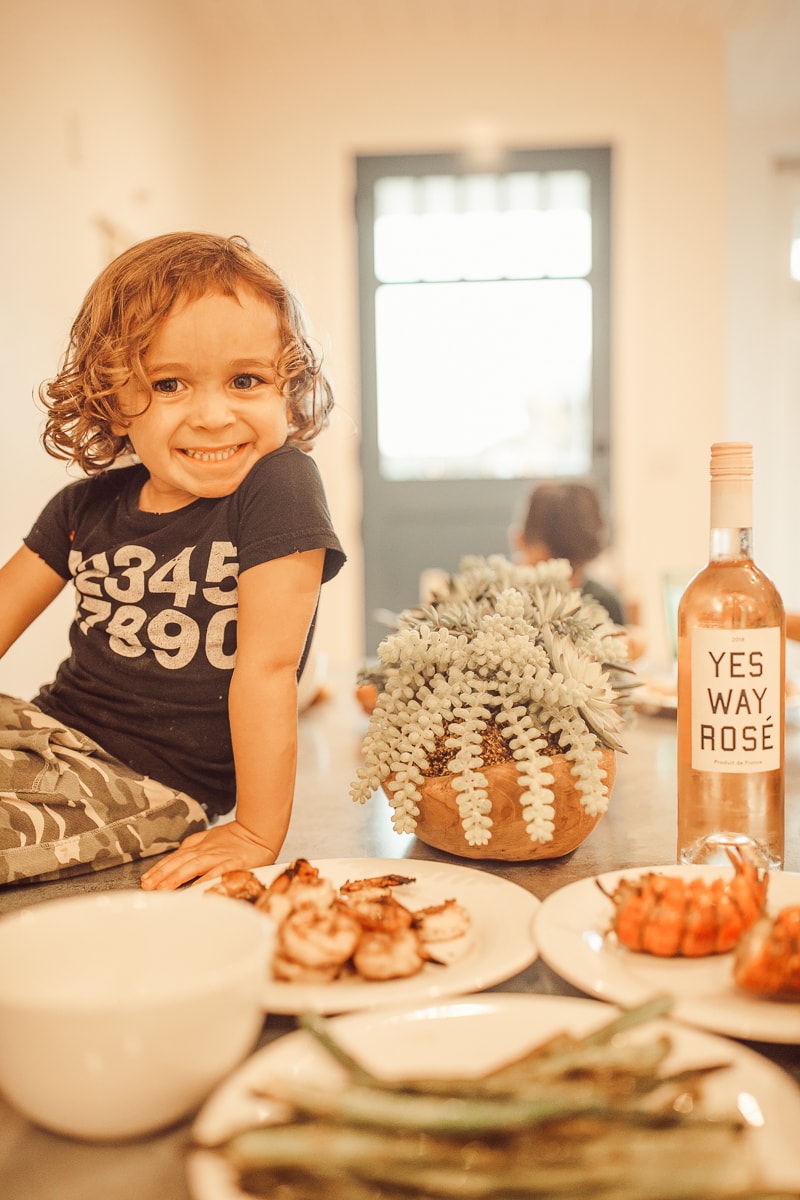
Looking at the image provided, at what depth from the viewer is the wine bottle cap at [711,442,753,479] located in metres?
0.68

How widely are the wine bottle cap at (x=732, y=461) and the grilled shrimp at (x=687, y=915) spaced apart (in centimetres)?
27

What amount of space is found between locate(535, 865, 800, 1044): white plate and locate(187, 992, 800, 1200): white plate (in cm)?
3

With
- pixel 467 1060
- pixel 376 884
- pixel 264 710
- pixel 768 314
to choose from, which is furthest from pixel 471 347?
pixel 467 1060

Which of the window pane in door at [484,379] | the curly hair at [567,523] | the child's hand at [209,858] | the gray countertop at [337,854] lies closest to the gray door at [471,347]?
the window pane in door at [484,379]

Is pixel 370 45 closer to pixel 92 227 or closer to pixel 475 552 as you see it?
pixel 92 227

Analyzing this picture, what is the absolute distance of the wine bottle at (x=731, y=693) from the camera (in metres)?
0.69

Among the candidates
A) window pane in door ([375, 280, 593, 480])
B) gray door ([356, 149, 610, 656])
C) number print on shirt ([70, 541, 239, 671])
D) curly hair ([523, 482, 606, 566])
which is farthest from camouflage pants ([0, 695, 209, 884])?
window pane in door ([375, 280, 593, 480])

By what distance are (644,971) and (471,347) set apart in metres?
4.12

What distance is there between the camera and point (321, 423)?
114 cm

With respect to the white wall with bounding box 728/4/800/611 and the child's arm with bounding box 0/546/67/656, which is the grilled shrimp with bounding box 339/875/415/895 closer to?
the child's arm with bounding box 0/546/67/656

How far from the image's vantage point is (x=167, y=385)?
919 mm

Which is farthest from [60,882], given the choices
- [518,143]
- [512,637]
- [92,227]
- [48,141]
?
[518,143]

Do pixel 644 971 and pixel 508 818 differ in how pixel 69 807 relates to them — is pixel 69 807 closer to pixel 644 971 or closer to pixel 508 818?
pixel 508 818

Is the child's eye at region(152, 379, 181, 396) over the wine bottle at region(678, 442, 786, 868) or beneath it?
over
